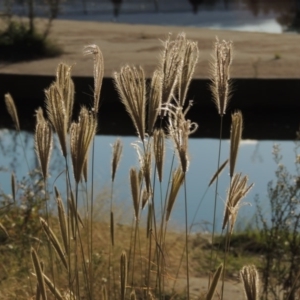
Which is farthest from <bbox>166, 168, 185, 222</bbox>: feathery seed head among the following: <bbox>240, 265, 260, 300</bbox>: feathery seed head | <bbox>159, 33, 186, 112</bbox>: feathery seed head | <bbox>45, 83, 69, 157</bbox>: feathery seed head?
<bbox>240, 265, 260, 300</bbox>: feathery seed head

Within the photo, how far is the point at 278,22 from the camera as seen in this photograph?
54.4 feet

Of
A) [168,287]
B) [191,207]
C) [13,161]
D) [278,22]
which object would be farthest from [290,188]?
[278,22]

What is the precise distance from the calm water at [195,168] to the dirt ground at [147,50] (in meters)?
0.78

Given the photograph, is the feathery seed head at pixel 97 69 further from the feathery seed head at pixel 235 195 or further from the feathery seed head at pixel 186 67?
the feathery seed head at pixel 235 195

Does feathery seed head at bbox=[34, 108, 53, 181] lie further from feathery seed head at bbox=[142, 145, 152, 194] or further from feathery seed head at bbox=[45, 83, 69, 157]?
feathery seed head at bbox=[142, 145, 152, 194]

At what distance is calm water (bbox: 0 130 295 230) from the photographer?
4.86 meters

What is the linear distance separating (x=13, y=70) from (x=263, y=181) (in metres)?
3.49

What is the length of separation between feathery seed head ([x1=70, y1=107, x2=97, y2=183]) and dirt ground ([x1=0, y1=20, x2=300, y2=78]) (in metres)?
4.92

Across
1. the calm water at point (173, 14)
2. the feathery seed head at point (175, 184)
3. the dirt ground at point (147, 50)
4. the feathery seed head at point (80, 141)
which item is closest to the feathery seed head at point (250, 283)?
the feathery seed head at point (80, 141)

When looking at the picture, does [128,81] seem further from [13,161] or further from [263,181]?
[13,161]

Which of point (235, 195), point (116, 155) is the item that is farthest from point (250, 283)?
point (116, 155)

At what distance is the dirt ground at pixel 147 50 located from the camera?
27.0ft

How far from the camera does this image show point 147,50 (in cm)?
1016

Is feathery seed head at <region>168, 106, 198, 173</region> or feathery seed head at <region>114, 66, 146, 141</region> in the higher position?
feathery seed head at <region>114, 66, 146, 141</region>
